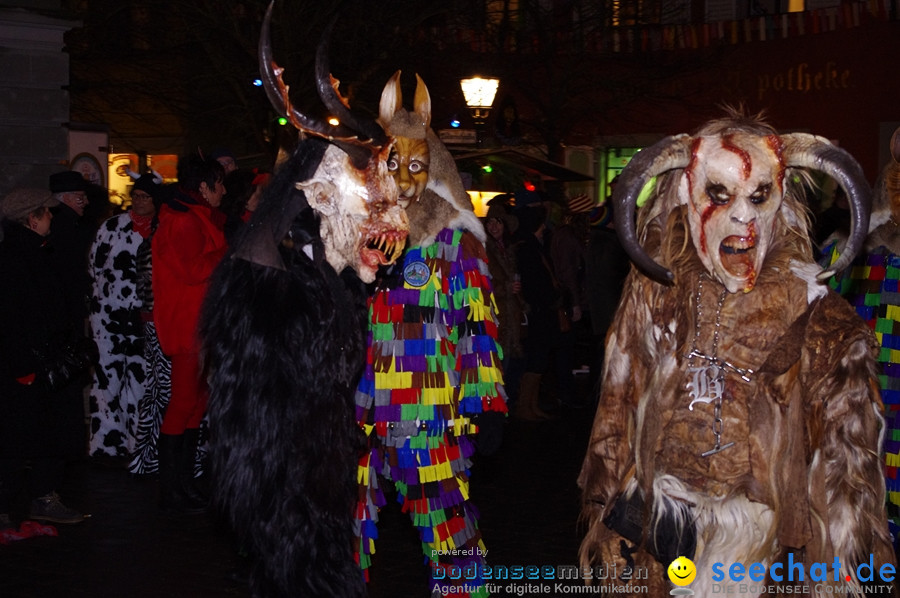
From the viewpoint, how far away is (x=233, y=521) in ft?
12.7

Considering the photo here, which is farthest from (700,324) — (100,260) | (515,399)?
(515,399)

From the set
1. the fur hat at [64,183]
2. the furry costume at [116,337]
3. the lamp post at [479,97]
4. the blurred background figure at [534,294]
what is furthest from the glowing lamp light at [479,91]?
the fur hat at [64,183]

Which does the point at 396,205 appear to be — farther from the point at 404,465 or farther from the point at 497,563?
the point at 497,563

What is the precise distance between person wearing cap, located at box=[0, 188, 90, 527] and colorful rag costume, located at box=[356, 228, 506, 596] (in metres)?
2.67

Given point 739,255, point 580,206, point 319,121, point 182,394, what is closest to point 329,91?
point 319,121

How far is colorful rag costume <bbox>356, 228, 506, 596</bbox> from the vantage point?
17.1ft

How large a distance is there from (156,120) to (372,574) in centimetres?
2116

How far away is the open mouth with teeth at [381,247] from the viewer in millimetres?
4160

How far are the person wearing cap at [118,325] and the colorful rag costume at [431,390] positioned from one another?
4.04 metres

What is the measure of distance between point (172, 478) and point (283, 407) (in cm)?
410

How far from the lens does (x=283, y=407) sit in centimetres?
383

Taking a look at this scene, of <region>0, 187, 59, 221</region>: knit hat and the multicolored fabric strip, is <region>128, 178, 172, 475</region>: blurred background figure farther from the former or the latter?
the multicolored fabric strip

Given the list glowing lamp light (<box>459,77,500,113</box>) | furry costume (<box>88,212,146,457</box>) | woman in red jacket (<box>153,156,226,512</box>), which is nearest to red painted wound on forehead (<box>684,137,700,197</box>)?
woman in red jacket (<box>153,156,226,512</box>)

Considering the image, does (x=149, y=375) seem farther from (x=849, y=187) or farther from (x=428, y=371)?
(x=849, y=187)
